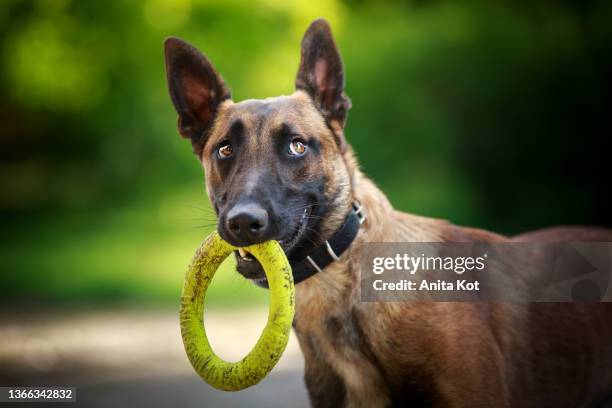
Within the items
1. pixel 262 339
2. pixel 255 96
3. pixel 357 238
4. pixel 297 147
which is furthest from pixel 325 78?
pixel 255 96

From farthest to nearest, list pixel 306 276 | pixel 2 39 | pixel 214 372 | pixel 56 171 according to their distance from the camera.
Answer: pixel 56 171 → pixel 2 39 → pixel 306 276 → pixel 214 372

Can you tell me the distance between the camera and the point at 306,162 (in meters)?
3.11

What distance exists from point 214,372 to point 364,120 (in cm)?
969

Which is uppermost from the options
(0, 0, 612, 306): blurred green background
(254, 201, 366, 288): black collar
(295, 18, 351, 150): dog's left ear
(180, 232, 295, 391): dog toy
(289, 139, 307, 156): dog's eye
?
(0, 0, 612, 306): blurred green background

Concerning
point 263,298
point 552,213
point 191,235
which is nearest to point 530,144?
point 552,213

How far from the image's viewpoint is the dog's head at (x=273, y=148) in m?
2.85

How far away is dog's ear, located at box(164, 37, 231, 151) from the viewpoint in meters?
3.51

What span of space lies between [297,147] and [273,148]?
0.39 feet

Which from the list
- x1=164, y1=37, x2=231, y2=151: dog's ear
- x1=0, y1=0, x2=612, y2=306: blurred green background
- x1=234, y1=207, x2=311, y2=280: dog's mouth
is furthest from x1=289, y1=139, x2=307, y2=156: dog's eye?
x1=0, y1=0, x2=612, y2=306: blurred green background

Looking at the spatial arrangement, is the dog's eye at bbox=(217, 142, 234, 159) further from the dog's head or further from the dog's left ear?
the dog's left ear

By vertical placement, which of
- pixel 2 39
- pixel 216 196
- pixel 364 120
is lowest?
pixel 216 196

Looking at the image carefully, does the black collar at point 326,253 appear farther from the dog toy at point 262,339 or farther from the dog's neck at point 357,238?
the dog toy at point 262,339

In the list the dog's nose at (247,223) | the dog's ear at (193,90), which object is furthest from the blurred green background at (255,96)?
the dog's nose at (247,223)

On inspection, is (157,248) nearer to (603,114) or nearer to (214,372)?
(603,114)
